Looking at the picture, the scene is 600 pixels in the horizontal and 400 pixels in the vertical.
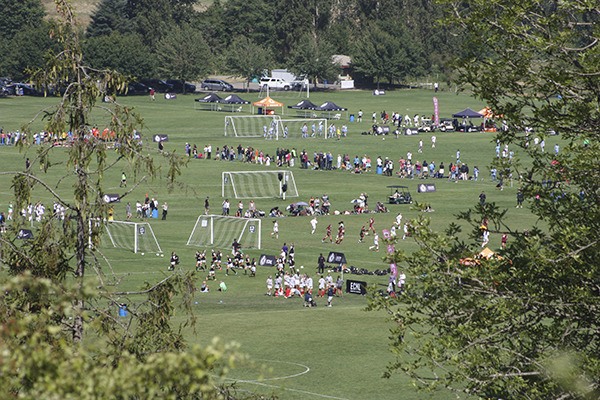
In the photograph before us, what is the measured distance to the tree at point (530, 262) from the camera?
1928 cm

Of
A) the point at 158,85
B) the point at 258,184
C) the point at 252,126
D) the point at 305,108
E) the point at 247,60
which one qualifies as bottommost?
→ the point at 258,184

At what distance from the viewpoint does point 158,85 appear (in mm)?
158500

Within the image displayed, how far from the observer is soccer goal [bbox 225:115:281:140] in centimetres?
11525

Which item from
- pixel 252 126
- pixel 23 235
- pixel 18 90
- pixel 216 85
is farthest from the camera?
pixel 216 85

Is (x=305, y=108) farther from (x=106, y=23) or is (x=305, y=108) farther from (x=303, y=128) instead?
(x=106, y=23)

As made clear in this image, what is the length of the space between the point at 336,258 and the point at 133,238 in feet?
40.8

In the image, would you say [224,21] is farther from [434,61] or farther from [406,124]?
[406,124]

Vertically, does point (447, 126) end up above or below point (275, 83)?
below

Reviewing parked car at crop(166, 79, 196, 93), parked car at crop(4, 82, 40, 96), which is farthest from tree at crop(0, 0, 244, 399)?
parked car at crop(166, 79, 196, 93)

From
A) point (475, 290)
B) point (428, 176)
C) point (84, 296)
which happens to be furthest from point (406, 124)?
point (84, 296)

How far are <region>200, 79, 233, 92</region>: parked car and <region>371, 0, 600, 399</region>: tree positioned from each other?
5486 inches

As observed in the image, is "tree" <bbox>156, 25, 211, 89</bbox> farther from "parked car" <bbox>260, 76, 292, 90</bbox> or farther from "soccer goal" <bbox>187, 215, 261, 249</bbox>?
"soccer goal" <bbox>187, 215, 261, 249</bbox>

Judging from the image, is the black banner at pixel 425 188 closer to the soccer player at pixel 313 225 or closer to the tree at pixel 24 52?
the soccer player at pixel 313 225

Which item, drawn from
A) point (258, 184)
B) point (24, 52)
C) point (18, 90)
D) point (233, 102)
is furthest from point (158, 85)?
point (258, 184)
